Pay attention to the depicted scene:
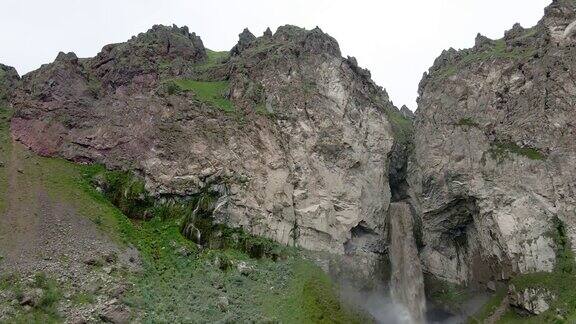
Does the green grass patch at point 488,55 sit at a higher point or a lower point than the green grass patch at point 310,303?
higher

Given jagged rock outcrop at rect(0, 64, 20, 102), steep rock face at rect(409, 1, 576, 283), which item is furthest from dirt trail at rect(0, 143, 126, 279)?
steep rock face at rect(409, 1, 576, 283)

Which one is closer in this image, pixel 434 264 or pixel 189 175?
pixel 189 175

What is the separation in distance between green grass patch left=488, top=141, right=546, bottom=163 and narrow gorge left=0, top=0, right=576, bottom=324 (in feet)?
0.70

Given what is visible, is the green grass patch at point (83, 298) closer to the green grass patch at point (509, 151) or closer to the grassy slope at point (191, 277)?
the grassy slope at point (191, 277)

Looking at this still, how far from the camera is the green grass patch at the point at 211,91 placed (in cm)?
5803

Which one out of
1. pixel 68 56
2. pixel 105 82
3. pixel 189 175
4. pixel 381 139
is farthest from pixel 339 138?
pixel 68 56

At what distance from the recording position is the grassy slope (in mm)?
41438

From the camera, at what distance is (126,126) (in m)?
56.0

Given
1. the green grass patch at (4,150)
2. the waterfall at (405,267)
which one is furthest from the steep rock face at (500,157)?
the green grass patch at (4,150)

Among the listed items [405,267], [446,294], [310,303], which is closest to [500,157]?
[405,267]

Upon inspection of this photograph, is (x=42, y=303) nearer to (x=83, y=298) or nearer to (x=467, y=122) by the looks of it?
(x=83, y=298)

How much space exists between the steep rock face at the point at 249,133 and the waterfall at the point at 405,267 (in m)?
2.45

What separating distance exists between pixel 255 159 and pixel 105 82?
2093cm

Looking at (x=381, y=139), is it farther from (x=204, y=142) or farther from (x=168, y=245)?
(x=168, y=245)
